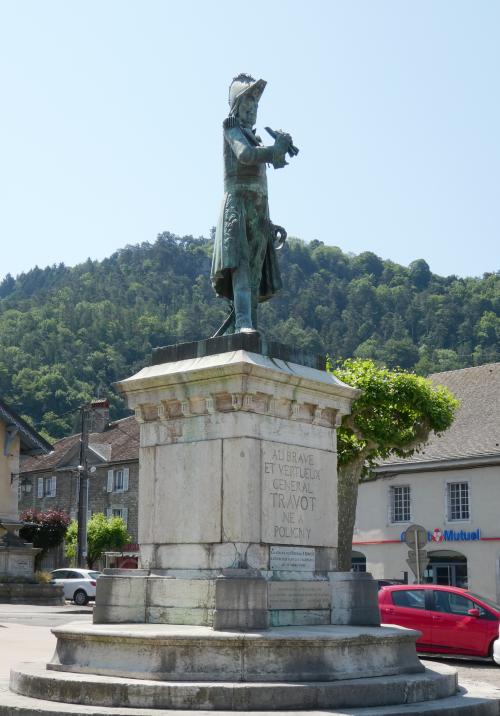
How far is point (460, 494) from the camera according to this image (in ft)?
123

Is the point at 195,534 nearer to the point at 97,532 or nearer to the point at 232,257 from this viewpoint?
the point at 232,257

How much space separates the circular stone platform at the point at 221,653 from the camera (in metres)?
8.33

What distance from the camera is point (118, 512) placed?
2389 inches

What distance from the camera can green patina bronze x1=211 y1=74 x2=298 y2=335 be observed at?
1063 centimetres

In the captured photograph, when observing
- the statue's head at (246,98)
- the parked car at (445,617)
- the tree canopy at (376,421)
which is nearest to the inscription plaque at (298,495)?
the statue's head at (246,98)

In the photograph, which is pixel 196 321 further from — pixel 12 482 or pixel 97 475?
pixel 12 482

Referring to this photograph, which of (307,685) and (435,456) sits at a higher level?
(435,456)

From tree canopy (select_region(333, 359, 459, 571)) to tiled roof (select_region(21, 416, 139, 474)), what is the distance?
34.7 meters

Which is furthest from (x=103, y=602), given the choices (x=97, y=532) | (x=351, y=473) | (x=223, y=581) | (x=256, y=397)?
(x=97, y=532)

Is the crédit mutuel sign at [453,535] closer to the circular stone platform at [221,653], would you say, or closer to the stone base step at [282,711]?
the stone base step at [282,711]

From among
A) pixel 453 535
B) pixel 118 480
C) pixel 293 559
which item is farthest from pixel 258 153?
pixel 118 480

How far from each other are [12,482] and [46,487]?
29.3 metres

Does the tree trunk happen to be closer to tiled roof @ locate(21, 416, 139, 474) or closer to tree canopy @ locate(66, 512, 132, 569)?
tree canopy @ locate(66, 512, 132, 569)

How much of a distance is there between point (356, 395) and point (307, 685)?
12.3ft
